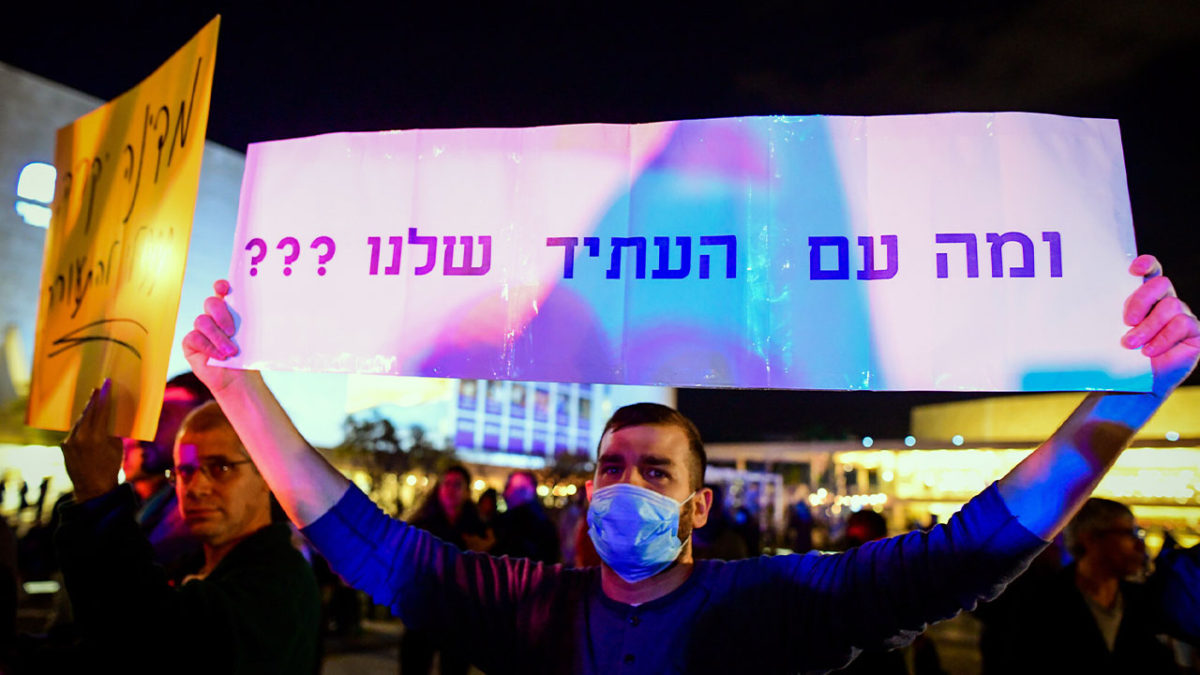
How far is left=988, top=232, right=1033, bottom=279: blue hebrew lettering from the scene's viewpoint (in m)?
1.95

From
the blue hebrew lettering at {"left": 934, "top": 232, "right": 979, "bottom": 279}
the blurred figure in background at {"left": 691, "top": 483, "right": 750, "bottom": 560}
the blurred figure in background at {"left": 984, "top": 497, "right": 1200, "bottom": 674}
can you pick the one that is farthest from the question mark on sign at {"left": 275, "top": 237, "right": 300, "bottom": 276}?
the blurred figure in background at {"left": 691, "top": 483, "right": 750, "bottom": 560}

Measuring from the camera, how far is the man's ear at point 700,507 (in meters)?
2.23

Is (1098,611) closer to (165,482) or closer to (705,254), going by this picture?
(705,254)

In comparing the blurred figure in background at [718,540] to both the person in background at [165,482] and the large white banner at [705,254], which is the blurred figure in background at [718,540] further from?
the large white banner at [705,254]

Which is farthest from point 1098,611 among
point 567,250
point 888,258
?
point 567,250

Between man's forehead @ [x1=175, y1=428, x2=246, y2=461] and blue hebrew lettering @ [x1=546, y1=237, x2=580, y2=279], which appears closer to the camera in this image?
blue hebrew lettering @ [x1=546, y1=237, x2=580, y2=279]

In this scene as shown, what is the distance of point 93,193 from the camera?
3.13 m

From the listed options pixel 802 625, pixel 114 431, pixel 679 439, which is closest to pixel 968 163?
pixel 679 439

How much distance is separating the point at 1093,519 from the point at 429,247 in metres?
3.79

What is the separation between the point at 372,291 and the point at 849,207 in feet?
4.66

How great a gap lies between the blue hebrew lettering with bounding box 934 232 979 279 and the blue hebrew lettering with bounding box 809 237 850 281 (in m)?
0.23

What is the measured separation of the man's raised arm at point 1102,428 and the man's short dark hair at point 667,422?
820 mm

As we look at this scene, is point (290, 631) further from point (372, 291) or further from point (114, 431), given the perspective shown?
point (372, 291)

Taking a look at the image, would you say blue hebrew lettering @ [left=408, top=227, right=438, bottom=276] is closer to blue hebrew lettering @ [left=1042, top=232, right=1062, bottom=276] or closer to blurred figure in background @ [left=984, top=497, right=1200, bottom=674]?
blue hebrew lettering @ [left=1042, top=232, right=1062, bottom=276]
